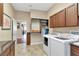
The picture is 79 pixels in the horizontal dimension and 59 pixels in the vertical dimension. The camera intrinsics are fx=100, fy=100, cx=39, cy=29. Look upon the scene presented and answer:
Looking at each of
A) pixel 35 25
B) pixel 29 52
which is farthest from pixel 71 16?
pixel 35 25

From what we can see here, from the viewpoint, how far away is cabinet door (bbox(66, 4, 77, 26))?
2615mm

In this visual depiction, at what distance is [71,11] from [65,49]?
1.07 m

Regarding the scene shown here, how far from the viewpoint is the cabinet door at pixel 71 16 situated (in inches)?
103

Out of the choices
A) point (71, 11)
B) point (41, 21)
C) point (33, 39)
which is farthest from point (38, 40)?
point (71, 11)

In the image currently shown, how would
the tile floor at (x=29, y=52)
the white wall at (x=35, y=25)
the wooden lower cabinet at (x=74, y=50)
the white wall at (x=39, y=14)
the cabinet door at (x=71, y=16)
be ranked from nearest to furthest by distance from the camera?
the wooden lower cabinet at (x=74, y=50), the cabinet door at (x=71, y=16), the tile floor at (x=29, y=52), the white wall at (x=39, y=14), the white wall at (x=35, y=25)

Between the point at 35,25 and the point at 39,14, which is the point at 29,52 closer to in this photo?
the point at 35,25

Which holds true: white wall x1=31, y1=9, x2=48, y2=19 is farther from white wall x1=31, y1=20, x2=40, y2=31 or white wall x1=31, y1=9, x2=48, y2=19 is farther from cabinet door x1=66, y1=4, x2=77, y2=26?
cabinet door x1=66, y1=4, x2=77, y2=26

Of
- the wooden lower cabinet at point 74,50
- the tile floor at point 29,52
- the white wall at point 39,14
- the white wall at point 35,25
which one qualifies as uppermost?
the white wall at point 39,14

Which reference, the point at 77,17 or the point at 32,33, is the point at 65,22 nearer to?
the point at 77,17

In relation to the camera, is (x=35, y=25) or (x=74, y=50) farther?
(x=35, y=25)

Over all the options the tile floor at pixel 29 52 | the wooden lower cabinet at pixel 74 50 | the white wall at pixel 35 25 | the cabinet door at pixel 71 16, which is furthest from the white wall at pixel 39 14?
the wooden lower cabinet at pixel 74 50

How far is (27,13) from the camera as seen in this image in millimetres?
7078

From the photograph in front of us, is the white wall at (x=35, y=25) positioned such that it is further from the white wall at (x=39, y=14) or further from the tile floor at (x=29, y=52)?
the tile floor at (x=29, y=52)

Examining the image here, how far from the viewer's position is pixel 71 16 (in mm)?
2807
